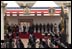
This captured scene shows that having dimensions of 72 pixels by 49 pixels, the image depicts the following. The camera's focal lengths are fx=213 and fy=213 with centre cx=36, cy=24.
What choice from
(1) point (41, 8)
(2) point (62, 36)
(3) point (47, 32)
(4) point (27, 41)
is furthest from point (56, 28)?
(1) point (41, 8)

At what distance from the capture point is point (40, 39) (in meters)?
1.79

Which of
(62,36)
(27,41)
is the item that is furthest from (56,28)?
(27,41)

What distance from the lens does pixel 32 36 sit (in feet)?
5.97

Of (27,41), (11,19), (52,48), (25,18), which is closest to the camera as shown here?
(52,48)

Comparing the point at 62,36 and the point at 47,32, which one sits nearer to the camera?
the point at 62,36

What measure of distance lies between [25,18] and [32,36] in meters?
0.55

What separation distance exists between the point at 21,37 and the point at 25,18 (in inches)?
18.2

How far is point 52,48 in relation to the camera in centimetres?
156

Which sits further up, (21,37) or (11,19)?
(11,19)

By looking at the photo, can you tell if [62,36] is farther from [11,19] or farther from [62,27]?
[11,19]

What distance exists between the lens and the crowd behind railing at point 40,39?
1.63 metres

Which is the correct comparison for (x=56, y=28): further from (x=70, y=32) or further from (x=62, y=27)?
(x=70, y=32)

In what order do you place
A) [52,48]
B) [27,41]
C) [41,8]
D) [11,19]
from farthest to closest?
[41,8] → [11,19] → [27,41] → [52,48]

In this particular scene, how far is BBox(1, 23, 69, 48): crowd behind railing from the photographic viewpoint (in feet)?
5.35
